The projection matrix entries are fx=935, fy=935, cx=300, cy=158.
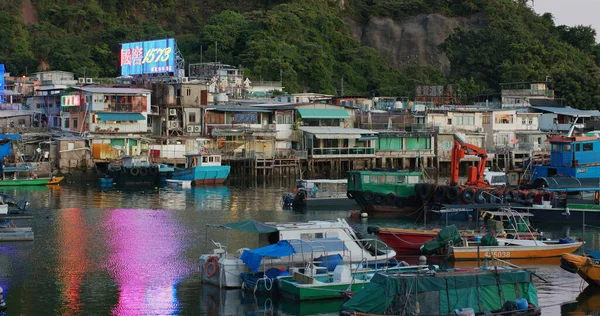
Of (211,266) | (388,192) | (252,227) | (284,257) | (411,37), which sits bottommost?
(211,266)

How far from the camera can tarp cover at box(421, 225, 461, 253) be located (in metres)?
32.4

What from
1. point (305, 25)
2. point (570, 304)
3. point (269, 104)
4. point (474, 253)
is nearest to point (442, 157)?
point (269, 104)

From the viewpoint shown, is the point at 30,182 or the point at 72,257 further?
the point at 30,182

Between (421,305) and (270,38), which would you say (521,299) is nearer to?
(421,305)

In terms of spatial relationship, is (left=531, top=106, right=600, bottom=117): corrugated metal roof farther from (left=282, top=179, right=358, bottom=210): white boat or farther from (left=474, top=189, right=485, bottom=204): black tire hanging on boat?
(left=474, top=189, right=485, bottom=204): black tire hanging on boat

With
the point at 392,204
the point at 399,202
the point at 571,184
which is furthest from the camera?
the point at 392,204

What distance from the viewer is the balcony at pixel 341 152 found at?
72.9 meters

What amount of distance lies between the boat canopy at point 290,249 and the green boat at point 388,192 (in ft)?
60.1

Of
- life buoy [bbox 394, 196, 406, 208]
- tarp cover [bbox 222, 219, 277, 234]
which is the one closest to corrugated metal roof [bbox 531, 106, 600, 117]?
life buoy [bbox 394, 196, 406, 208]

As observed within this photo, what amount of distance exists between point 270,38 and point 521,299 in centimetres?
7614

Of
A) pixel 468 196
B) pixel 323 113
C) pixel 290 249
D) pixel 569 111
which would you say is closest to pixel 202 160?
pixel 323 113

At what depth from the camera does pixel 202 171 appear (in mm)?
63812

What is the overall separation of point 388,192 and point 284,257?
2012 cm

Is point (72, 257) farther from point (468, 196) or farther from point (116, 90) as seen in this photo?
point (116, 90)
